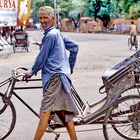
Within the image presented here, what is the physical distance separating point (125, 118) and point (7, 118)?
5.80 feet

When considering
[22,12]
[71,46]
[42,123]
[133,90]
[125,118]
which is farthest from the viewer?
[22,12]

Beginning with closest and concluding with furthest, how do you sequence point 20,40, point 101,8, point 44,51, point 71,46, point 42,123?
1. point 44,51
2. point 42,123
3. point 71,46
4. point 20,40
5. point 101,8

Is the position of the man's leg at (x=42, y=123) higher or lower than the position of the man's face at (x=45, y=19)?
lower

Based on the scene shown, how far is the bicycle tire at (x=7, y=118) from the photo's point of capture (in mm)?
6402

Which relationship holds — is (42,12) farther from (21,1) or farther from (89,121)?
(21,1)

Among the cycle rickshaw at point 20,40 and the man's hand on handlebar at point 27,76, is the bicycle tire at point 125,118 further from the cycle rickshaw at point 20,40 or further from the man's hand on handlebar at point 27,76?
the cycle rickshaw at point 20,40

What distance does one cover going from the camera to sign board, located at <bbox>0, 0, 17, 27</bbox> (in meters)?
30.0

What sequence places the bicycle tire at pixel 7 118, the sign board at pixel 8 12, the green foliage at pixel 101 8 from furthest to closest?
the green foliage at pixel 101 8, the sign board at pixel 8 12, the bicycle tire at pixel 7 118

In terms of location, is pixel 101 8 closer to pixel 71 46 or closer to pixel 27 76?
pixel 71 46

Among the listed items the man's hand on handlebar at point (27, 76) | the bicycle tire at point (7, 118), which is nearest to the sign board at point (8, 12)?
the bicycle tire at point (7, 118)

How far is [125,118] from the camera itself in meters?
6.28

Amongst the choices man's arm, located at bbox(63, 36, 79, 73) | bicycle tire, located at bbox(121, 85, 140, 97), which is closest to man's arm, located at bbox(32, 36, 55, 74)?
man's arm, located at bbox(63, 36, 79, 73)

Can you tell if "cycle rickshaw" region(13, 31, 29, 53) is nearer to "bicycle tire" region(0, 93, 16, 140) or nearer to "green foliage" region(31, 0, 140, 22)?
"bicycle tire" region(0, 93, 16, 140)

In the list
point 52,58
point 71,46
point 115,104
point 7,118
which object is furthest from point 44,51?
point 7,118
